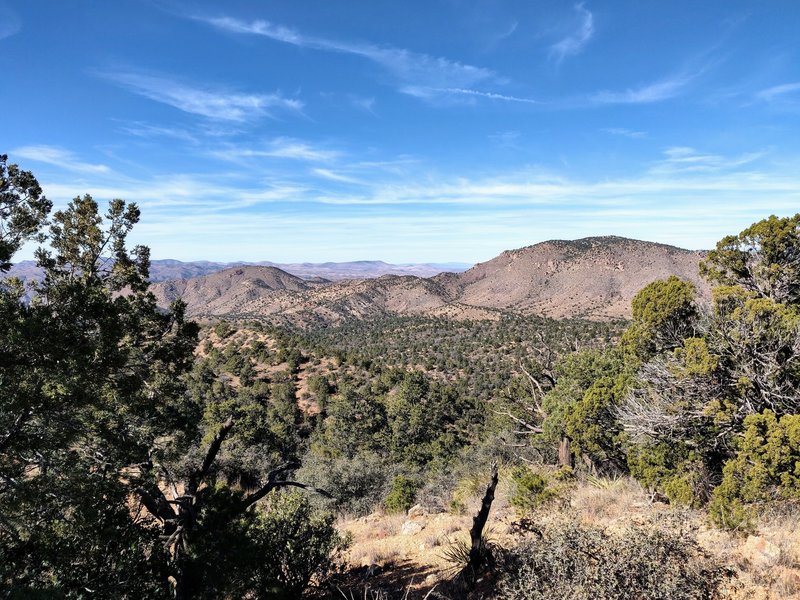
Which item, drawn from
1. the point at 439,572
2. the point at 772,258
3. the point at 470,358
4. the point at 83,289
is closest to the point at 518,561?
the point at 439,572

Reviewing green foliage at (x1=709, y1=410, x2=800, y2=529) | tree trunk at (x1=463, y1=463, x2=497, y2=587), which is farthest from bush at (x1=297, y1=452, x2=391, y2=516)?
green foliage at (x1=709, y1=410, x2=800, y2=529)

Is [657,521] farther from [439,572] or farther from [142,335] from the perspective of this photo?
[142,335]

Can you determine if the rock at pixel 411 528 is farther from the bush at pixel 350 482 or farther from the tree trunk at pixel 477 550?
the bush at pixel 350 482

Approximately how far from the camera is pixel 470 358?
6606cm

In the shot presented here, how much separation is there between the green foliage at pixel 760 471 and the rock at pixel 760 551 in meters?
0.72

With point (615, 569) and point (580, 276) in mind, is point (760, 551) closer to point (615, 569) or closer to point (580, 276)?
point (615, 569)

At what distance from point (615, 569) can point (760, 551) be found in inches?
133

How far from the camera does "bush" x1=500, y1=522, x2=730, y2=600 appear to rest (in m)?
4.39

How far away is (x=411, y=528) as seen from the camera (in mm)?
11203

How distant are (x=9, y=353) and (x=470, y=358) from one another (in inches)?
2466

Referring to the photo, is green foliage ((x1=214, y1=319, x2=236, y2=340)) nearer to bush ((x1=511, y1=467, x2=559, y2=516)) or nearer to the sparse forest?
the sparse forest

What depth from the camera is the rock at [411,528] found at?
1110cm

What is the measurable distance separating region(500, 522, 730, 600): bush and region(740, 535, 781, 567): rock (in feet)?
4.80

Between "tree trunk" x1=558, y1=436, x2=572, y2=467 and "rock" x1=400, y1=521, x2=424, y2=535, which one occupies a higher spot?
"tree trunk" x1=558, y1=436, x2=572, y2=467
